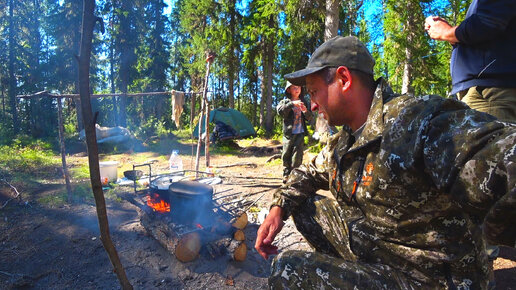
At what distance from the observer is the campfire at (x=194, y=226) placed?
3.40 m

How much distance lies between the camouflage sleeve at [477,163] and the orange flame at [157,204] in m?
3.57

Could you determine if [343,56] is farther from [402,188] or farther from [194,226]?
[194,226]

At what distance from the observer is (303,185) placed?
2.32m

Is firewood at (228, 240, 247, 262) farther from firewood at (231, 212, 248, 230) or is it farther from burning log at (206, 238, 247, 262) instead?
firewood at (231, 212, 248, 230)

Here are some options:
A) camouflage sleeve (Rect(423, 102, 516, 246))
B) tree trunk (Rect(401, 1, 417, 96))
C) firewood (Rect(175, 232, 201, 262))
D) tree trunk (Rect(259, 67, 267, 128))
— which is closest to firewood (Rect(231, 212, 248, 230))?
firewood (Rect(175, 232, 201, 262))

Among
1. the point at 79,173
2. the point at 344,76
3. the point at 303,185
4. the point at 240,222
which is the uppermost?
the point at 344,76

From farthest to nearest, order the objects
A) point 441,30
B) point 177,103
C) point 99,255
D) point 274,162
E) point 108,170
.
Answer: point 274,162 < point 177,103 < point 108,170 < point 99,255 < point 441,30

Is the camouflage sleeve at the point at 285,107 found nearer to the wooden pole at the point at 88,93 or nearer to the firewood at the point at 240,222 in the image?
the firewood at the point at 240,222

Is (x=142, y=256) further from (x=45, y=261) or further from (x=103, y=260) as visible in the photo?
(x=45, y=261)

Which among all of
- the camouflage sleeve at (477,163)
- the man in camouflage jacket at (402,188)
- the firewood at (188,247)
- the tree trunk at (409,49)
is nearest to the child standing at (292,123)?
the firewood at (188,247)

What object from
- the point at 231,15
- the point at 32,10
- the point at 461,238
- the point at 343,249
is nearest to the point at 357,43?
the point at 461,238

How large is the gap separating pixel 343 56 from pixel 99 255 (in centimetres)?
394

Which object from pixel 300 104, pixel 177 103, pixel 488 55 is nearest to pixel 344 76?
pixel 488 55

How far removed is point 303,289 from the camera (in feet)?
5.14
